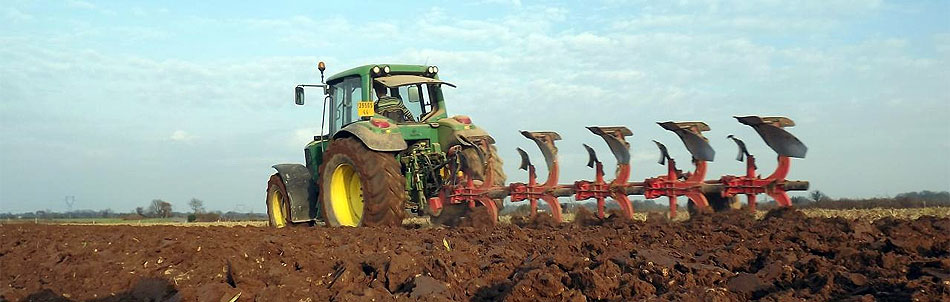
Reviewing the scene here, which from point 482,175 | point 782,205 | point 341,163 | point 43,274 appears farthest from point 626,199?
point 43,274

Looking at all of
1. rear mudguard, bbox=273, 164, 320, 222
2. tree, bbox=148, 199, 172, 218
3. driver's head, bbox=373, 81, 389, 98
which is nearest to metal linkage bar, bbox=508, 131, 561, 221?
driver's head, bbox=373, 81, 389, 98

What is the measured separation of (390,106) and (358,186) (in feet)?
3.51

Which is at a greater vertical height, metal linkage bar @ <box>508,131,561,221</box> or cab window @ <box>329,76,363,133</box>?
cab window @ <box>329,76,363,133</box>

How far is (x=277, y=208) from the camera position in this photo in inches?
472

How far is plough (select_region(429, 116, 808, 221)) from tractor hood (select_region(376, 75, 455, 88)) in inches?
61.0

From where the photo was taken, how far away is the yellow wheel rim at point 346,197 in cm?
999

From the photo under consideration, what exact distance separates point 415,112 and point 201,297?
5971 mm

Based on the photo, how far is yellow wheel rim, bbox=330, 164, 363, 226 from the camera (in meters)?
9.99

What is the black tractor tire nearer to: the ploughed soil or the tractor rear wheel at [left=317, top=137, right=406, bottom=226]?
the tractor rear wheel at [left=317, top=137, right=406, bottom=226]

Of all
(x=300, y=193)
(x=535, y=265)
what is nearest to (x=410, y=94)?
(x=300, y=193)

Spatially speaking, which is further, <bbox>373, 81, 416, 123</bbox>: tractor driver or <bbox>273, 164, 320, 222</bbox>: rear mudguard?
<bbox>273, 164, 320, 222</bbox>: rear mudguard

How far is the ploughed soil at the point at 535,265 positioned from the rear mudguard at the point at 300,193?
11.1 feet

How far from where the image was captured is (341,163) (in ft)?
31.5

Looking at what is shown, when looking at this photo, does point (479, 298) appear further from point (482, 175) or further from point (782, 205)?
point (482, 175)
